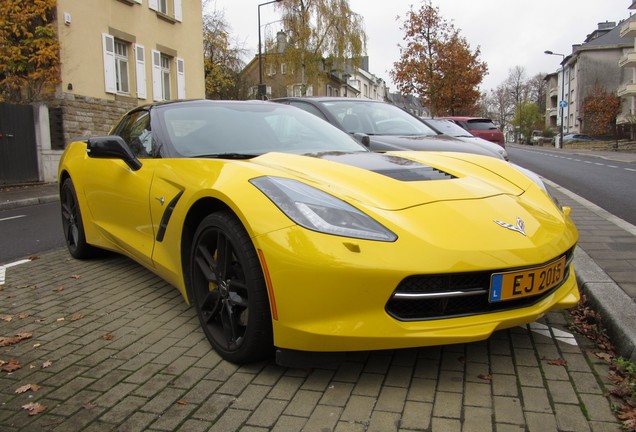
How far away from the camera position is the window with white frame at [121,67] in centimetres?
1636

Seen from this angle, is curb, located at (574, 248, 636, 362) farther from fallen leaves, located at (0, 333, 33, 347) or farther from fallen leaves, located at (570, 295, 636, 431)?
fallen leaves, located at (0, 333, 33, 347)

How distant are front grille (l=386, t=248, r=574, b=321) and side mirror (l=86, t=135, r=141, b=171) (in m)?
2.12

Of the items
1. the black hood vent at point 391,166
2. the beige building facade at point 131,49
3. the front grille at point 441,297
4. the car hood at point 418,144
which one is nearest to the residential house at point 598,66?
the beige building facade at point 131,49

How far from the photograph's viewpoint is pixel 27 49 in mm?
13234

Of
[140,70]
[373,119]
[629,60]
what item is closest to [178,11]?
[140,70]

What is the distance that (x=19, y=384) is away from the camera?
7.97 feet

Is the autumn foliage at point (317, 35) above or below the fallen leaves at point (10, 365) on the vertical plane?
above

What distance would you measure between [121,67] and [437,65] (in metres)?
18.5

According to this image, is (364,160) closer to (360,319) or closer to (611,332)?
(360,319)

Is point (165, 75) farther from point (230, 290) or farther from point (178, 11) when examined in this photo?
point (230, 290)

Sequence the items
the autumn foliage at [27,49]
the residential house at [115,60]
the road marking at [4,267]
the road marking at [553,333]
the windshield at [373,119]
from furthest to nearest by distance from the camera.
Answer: the residential house at [115,60]
the autumn foliage at [27,49]
the windshield at [373,119]
the road marking at [4,267]
the road marking at [553,333]

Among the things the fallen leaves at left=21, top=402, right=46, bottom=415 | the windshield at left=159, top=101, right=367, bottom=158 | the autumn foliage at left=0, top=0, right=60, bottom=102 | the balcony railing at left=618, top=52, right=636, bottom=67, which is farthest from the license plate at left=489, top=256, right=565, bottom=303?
the balcony railing at left=618, top=52, right=636, bottom=67

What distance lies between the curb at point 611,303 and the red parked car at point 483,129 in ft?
35.9

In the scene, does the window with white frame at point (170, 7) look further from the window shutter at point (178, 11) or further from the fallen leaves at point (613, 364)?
the fallen leaves at point (613, 364)
